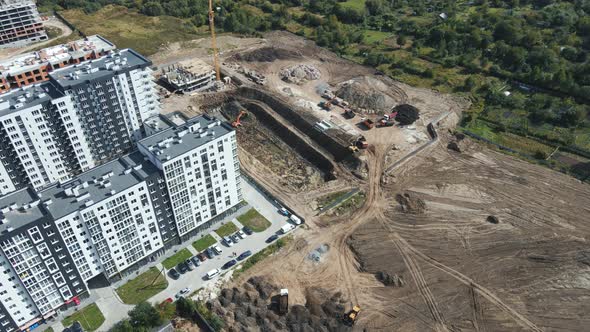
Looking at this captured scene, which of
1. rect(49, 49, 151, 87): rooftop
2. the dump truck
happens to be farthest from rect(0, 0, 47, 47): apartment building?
the dump truck

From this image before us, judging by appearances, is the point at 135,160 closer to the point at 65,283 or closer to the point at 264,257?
the point at 65,283

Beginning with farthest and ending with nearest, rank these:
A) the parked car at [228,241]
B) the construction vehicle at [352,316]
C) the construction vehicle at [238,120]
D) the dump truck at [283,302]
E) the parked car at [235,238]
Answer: the construction vehicle at [238,120] → the parked car at [235,238] → the parked car at [228,241] → the dump truck at [283,302] → the construction vehicle at [352,316]

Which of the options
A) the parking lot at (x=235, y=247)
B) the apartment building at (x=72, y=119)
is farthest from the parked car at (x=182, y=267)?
the apartment building at (x=72, y=119)

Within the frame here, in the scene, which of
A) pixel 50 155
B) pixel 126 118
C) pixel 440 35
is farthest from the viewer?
pixel 440 35

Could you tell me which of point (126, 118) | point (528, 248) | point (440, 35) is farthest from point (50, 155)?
point (440, 35)

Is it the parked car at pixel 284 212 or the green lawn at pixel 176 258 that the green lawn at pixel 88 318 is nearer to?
the green lawn at pixel 176 258

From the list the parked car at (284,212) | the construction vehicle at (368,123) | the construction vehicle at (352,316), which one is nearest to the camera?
the construction vehicle at (352,316)

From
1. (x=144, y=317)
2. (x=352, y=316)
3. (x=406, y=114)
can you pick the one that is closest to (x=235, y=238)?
(x=144, y=317)
